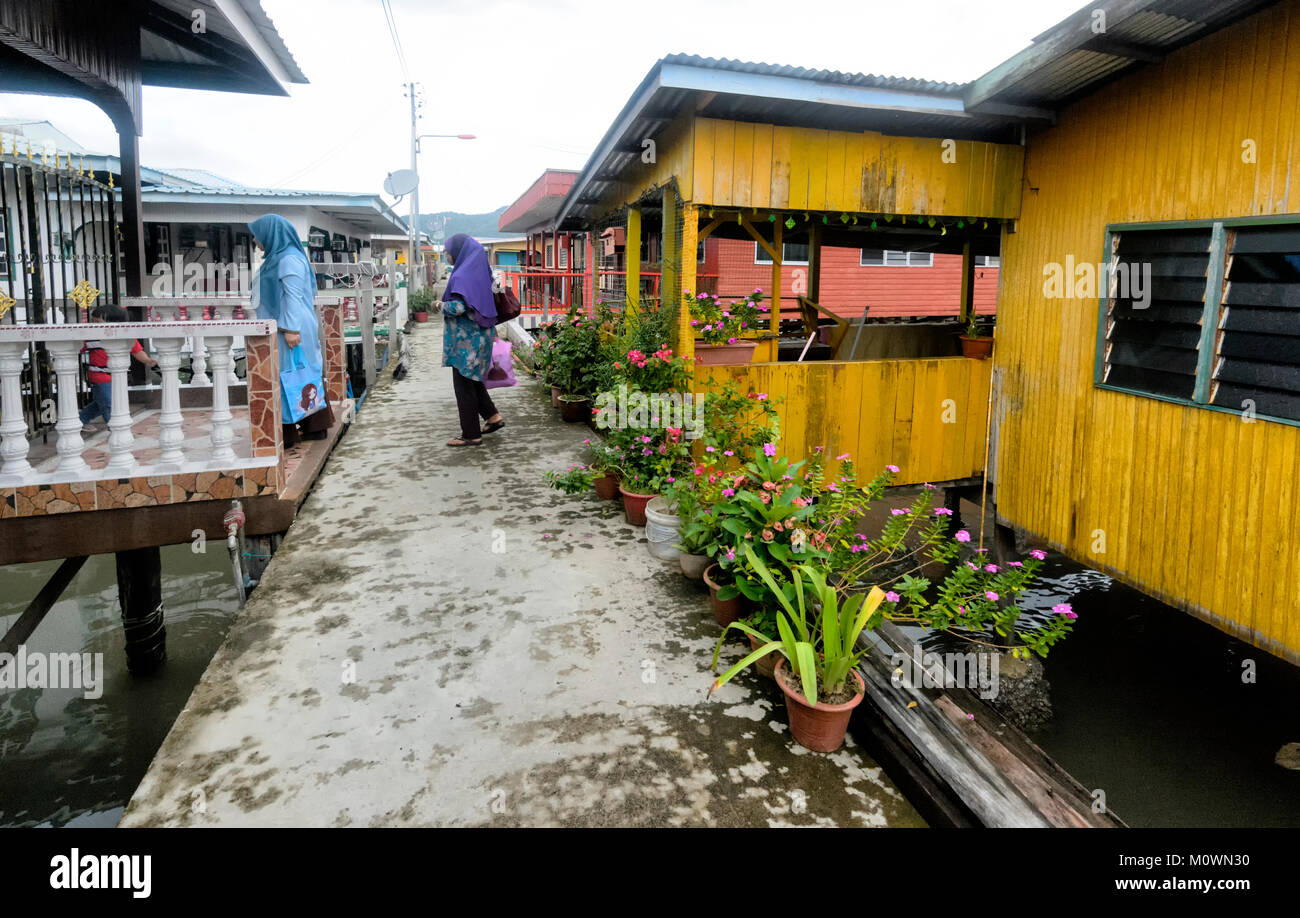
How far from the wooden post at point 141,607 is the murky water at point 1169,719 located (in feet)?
22.9

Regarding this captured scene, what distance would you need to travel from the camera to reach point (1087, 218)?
6.05 meters

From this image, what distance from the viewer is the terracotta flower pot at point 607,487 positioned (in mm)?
5461

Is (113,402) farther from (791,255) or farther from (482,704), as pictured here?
(791,255)

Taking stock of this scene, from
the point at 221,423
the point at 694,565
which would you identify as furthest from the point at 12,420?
the point at 694,565

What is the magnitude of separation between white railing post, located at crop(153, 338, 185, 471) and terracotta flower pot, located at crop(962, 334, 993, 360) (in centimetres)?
644

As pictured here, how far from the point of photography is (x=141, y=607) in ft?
20.7

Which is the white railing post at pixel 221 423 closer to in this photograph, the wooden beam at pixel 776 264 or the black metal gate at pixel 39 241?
the black metal gate at pixel 39 241

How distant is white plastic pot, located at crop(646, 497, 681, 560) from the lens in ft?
14.5

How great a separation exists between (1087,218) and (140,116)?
768 cm

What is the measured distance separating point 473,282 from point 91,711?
463cm

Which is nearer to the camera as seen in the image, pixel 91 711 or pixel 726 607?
pixel 726 607

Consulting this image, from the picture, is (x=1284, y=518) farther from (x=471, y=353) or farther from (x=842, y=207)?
(x=471, y=353)

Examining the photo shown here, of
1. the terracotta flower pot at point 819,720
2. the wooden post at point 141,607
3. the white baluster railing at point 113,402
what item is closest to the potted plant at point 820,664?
the terracotta flower pot at point 819,720
